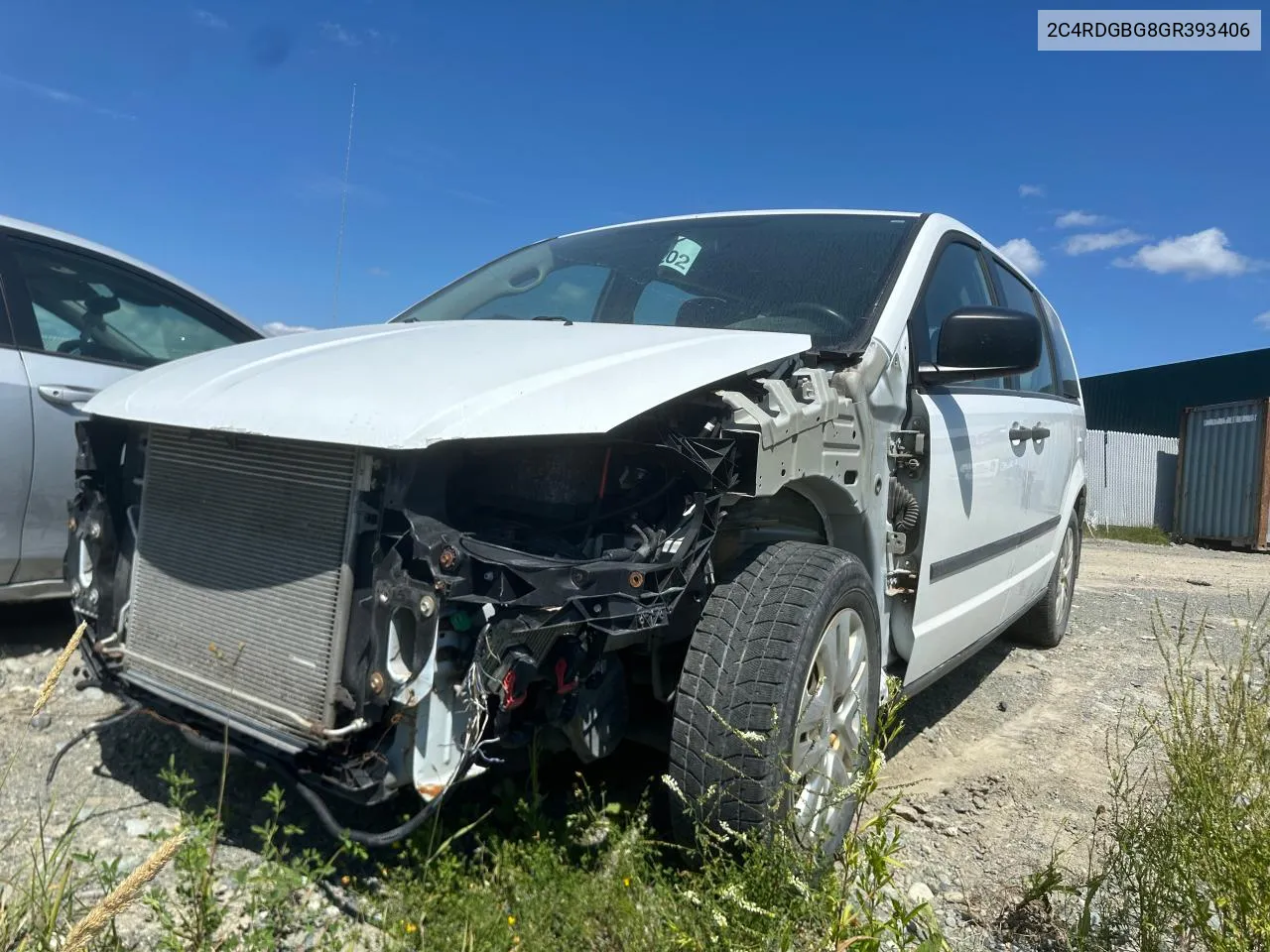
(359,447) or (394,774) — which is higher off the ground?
(359,447)

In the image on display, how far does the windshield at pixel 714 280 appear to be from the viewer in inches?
110

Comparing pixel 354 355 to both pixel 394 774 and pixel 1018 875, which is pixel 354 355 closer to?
pixel 394 774

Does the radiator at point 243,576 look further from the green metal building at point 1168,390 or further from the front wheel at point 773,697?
the green metal building at point 1168,390

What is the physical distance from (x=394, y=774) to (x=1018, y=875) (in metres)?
1.67

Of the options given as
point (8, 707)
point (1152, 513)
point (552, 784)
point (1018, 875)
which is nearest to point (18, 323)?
point (8, 707)

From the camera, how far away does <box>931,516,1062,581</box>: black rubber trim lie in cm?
290

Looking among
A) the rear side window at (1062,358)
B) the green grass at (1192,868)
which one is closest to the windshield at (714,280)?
the green grass at (1192,868)

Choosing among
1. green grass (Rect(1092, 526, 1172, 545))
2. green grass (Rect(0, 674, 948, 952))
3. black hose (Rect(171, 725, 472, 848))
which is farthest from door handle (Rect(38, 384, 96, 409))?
green grass (Rect(1092, 526, 1172, 545))

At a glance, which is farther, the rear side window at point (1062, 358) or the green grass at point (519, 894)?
the rear side window at point (1062, 358)

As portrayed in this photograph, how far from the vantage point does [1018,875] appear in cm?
241

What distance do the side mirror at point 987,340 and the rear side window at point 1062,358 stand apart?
85.6 inches

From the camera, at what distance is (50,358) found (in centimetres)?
329

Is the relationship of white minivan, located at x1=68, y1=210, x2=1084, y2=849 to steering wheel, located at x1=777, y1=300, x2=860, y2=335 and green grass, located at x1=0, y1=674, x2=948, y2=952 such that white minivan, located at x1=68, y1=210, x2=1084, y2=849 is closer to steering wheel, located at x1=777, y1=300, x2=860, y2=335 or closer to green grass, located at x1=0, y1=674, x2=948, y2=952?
steering wheel, located at x1=777, y1=300, x2=860, y2=335

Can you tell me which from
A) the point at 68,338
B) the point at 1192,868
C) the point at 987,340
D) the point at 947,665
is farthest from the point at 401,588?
the point at 68,338
